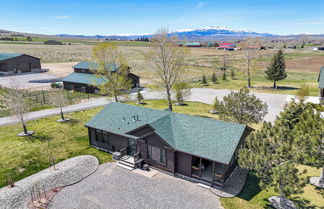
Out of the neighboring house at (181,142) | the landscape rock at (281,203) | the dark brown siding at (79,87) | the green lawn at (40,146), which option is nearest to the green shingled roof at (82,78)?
the dark brown siding at (79,87)

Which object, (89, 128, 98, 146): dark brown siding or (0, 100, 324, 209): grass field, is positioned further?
(89, 128, 98, 146): dark brown siding

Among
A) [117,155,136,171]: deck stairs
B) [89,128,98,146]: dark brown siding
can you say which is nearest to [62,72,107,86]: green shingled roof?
[89,128,98,146]: dark brown siding

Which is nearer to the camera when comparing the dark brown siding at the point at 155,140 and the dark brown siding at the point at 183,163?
the dark brown siding at the point at 183,163

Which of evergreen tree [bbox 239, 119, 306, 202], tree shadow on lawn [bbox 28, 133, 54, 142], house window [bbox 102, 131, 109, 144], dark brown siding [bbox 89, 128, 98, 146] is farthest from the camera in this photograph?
tree shadow on lawn [bbox 28, 133, 54, 142]

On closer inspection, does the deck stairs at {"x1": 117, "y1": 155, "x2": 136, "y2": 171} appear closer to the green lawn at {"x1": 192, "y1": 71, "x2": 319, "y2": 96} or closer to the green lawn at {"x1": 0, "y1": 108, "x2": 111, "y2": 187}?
the green lawn at {"x1": 0, "y1": 108, "x2": 111, "y2": 187}

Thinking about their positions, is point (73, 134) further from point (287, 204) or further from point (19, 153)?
point (287, 204)

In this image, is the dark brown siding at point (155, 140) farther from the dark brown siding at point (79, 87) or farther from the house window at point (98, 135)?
the dark brown siding at point (79, 87)
